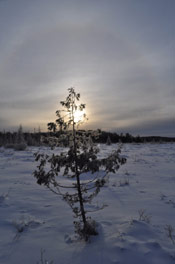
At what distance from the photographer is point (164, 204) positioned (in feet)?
15.5

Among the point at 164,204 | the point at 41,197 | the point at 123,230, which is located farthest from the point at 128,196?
the point at 41,197

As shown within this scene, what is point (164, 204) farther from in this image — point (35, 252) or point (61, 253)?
point (35, 252)

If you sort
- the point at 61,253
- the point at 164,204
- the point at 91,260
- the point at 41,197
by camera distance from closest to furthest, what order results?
1. the point at 91,260
2. the point at 61,253
3. the point at 164,204
4. the point at 41,197

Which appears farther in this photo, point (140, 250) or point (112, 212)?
point (112, 212)

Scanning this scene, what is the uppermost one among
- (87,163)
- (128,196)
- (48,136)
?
(48,136)

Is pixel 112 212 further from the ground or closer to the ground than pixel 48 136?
closer to the ground

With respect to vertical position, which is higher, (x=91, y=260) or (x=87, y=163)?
(x=87, y=163)

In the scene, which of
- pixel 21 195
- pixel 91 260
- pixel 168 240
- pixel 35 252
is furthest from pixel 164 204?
pixel 21 195

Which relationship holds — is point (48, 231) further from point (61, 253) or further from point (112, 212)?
point (112, 212)

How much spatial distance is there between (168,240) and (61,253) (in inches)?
72.4

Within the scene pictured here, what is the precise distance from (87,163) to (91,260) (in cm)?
142

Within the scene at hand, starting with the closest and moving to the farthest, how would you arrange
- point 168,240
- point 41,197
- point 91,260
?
point 91,260 < point 168,240 < point 41,197

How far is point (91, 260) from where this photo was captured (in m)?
2.47

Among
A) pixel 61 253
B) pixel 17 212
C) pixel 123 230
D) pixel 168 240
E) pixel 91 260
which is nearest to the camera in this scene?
pixel 91 260
